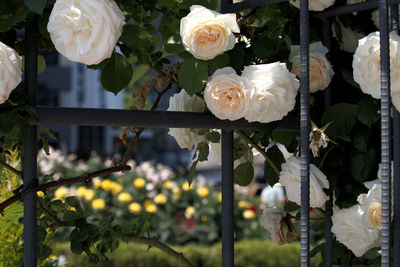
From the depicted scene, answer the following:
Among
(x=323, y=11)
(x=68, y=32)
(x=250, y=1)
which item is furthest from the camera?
(x=323, y=11)

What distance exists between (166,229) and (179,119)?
4.24m

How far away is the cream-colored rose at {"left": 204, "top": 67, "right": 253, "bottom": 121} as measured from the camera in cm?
116

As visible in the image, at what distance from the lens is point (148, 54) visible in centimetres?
131

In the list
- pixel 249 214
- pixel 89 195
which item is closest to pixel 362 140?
pixel 249 214

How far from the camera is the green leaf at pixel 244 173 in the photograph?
149cm

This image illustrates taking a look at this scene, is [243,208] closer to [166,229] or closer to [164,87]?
[166,229]

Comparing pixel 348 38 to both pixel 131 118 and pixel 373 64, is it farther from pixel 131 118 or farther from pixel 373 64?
pixel 131 118

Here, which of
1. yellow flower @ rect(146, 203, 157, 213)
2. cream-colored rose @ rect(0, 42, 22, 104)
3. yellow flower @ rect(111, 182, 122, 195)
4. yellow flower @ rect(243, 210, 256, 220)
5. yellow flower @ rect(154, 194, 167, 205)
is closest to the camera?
cream-colored rose @ rect(0, 42, 22, 104)

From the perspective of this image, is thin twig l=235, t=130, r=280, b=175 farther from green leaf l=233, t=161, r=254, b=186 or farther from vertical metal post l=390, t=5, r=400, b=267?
vertical metal post l=390, t=5, r=400, b=267

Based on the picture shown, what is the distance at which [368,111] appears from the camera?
1324 mm

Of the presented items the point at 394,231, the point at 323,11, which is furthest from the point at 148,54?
the point at 394,231

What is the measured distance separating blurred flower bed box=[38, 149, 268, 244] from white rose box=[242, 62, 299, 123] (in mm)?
3973

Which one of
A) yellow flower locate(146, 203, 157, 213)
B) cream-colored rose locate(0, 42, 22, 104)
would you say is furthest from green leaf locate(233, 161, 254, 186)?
yellow flower locate(146, 203, 157, 213)

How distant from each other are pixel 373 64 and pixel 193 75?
0.37m
